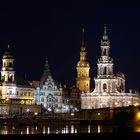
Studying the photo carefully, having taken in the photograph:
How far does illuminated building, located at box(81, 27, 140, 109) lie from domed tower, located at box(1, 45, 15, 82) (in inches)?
632

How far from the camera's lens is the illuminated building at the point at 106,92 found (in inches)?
5477

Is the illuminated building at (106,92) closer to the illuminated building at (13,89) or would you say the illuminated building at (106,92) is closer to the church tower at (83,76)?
the illuminated building at (13,89)

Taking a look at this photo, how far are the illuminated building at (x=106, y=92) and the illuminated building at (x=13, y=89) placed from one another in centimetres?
1218

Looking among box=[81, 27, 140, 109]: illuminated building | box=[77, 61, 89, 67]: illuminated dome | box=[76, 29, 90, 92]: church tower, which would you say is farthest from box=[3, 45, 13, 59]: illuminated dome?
box=[77, 61, 89, 67]: illuminated dome

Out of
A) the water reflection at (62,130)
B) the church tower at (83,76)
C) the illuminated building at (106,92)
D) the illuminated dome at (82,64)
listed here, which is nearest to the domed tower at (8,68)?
the illuminated building at (106,92)

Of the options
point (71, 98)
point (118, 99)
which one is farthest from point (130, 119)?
point (71, 98)

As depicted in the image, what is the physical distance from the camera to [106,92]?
13912cm

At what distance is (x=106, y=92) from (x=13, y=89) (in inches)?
778

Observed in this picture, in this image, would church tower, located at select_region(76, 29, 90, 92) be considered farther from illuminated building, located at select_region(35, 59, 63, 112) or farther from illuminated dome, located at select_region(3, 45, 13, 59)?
illuminated dome, located at select_region(3, 45, 13, 59)

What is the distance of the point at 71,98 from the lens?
504 feet

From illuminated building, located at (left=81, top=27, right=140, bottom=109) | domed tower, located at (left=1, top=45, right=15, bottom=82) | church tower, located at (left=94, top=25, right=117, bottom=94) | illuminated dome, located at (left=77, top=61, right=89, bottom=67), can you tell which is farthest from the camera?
illuminated dome, located at (left=77, top=61, right=89, bottom=67)

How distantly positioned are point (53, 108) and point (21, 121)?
3287cm

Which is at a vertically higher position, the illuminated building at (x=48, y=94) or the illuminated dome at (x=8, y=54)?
the illuminated dome at (x=8, y=54)

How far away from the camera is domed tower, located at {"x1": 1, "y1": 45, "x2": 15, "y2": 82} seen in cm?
14000
